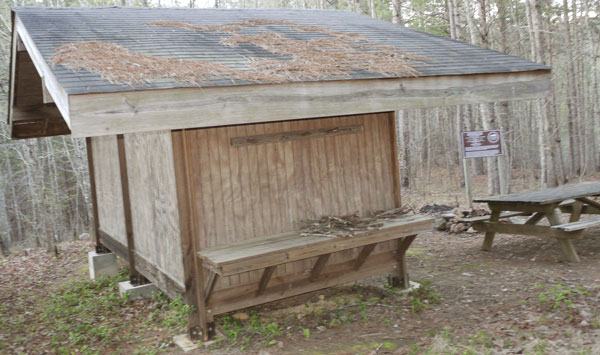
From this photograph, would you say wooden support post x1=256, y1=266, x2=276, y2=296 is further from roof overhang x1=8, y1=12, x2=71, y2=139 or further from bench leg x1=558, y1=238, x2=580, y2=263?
bench leg x1=558, y1=238, x2=580, y2=263

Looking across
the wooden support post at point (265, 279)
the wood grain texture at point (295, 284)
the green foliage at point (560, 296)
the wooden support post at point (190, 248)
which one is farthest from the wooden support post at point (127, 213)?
the green foliage at point (560, 296)

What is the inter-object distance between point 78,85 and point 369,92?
244cm

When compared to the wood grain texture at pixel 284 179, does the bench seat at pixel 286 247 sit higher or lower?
lower

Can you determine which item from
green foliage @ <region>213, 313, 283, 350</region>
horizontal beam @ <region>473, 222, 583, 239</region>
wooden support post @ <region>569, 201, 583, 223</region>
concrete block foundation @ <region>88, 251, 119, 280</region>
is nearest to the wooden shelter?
green foliage @ <region>213, 313, 283, 350</region>

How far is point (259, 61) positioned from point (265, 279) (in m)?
2.33

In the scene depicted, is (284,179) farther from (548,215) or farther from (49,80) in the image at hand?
(548,215)

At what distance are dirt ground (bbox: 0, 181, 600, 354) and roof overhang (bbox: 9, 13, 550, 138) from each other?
88.0 inches

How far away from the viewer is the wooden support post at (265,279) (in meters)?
5.30

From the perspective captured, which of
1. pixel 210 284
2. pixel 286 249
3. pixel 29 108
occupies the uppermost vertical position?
pixel 29 108

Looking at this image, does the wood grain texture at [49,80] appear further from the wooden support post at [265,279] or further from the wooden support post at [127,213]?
the wooden support post at [265,279]

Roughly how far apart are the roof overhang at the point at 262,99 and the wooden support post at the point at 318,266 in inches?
71.9

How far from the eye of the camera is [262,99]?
4.07 meters

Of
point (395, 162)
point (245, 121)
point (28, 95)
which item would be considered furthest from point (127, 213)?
point (245, 121)

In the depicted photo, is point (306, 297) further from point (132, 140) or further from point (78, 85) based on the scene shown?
point (78, 85)
